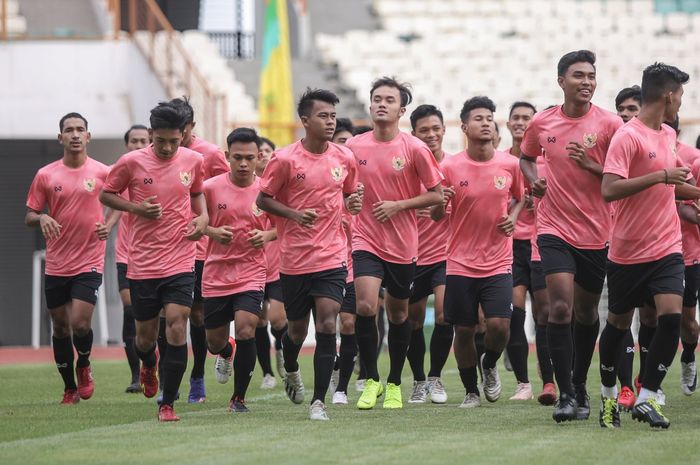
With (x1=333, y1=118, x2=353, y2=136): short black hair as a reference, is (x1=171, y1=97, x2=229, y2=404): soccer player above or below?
below

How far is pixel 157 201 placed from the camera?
34.5 ft

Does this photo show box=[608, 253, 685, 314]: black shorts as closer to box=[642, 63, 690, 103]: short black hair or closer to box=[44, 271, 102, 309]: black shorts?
box=[642, 63, 690, 103]: short black hair

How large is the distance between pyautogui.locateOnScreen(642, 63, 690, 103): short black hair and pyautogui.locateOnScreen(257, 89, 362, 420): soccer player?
2.29 metres

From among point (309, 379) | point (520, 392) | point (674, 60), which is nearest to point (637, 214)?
point (520, 392)

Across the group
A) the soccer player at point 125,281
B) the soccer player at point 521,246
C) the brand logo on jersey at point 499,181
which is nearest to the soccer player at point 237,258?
the brand logo on jersey at point 499,181

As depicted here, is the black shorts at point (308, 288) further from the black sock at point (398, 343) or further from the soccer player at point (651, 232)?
the soccer player at point (651, 232)

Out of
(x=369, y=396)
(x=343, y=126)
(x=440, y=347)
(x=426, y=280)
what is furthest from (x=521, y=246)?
(x=369, y=396)

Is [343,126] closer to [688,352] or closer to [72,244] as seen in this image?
[72,244]

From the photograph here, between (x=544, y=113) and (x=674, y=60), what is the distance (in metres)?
23.3

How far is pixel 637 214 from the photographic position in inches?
359

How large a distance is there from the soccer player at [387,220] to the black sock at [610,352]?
206cm

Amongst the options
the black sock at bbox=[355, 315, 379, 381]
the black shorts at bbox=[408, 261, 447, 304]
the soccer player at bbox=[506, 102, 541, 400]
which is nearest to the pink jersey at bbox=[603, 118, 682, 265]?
the black sock at bbox=[355, 315, 379, 381]

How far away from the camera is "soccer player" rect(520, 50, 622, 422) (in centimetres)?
970

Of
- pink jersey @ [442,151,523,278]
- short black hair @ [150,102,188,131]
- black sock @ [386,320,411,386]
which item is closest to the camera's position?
short black hair @ [150,102,188,131]
